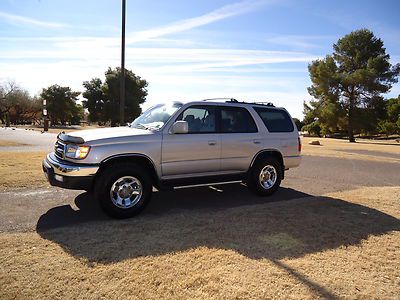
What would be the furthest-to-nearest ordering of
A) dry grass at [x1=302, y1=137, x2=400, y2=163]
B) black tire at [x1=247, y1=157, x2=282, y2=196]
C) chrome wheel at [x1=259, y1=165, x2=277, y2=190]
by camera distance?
1. dry grass at [x1=302, y1=137, x2=400, y2=163]
2. chrome wheel at [x1=259, y1=165, x2=277, y2=190]
3. black tire at [x1=247, y1=157, x2=282, y2=196]

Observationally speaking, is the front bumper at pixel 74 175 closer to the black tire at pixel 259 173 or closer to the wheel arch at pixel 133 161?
the wheel arch at pixel 133 161

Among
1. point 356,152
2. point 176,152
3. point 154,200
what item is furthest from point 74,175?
point 356,152

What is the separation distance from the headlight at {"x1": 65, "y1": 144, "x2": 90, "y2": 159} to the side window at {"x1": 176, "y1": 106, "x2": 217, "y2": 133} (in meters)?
1.77

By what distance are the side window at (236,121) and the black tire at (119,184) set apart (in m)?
1.98

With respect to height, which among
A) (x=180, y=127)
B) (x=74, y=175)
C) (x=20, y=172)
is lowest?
(x=20, y=172)

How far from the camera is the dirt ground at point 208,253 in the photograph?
322 centimetres

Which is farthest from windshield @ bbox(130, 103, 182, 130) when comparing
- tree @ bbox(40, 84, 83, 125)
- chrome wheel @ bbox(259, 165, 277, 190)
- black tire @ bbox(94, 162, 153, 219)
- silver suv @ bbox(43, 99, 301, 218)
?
tree @ bbox(40, 84, 83, 125)

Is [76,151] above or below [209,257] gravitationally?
above

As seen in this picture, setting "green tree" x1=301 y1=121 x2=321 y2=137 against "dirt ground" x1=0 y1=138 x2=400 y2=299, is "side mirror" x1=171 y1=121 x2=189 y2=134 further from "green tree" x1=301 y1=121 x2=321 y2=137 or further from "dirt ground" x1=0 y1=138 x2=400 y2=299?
"green tree" x1=301 y1=121 x2=321 y2=137

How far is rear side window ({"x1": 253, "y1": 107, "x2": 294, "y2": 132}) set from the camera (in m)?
7.37

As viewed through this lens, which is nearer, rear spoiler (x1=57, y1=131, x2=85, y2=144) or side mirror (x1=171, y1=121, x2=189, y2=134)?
rear spoiler (x1=57, y1=131, x2=85, y2=144)

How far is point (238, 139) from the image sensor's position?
22.1 ft

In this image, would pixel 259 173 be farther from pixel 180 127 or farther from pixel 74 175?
pixel 74 175

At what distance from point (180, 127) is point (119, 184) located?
4.61 feet
